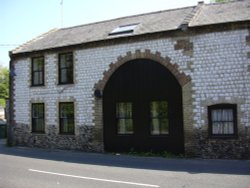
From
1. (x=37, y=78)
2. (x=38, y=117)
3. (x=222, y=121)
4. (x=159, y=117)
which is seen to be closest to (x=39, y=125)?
(x=38, y=117)

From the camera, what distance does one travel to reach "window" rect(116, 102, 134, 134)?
58.4 ft

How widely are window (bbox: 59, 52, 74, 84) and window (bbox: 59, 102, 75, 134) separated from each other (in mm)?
1351

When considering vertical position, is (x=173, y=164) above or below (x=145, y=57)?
below

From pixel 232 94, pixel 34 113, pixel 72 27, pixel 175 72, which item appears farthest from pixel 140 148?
pixel 72 27

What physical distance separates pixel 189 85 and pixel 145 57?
8.91 ft

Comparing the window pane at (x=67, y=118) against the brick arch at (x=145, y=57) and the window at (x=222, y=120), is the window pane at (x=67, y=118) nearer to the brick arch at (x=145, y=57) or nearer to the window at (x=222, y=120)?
the brick arch at (x=145, y=57)

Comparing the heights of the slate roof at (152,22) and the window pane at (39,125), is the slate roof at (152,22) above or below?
above

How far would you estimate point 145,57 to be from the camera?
56.6 ft

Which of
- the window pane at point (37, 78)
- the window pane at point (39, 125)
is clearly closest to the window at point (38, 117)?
the window pane at point (39, 125)

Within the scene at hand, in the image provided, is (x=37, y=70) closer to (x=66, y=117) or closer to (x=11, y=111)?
(x=11, y=111)

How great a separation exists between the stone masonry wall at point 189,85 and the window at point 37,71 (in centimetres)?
60

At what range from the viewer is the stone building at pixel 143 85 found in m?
15.2

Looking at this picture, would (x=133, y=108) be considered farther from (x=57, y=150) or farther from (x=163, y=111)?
(x=57, y=150)

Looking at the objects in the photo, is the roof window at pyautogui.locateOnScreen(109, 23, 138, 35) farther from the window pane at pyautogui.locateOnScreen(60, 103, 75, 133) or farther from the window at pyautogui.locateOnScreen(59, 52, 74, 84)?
the window pane at pyautogui.locateOnScreen(60, 103, 75, 133)
